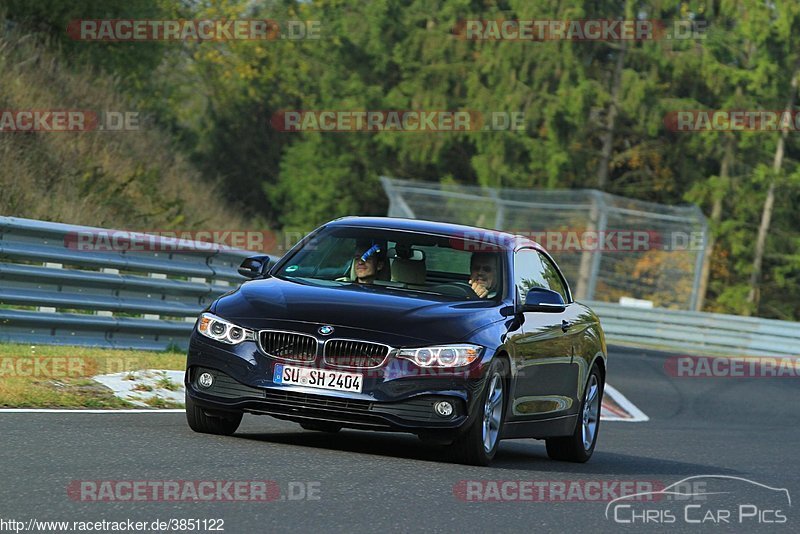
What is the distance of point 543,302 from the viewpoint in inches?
434

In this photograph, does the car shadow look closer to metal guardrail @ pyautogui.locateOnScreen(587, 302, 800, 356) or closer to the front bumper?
the front bumper

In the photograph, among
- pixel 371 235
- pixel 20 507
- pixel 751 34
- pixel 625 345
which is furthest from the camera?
pixel 751 34

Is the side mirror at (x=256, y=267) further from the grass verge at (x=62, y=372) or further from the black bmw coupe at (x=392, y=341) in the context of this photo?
the grass verge at (x=62, y=372)

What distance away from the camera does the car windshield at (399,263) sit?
11062 mm

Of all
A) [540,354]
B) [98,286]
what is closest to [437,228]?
[540,354]

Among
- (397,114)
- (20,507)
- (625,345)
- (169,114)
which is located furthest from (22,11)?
(397,114)

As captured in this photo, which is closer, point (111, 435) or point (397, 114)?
point (111, 435)

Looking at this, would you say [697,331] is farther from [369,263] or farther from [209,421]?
[209,421]

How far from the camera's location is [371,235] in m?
11.4

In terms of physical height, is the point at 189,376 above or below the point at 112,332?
above

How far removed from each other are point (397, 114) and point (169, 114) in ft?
38.7

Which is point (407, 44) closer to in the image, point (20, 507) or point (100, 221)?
point (100, 221)

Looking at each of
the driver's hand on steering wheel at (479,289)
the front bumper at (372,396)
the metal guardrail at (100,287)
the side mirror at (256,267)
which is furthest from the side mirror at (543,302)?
the metal guardrail at (100,287)

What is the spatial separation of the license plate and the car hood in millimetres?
284
